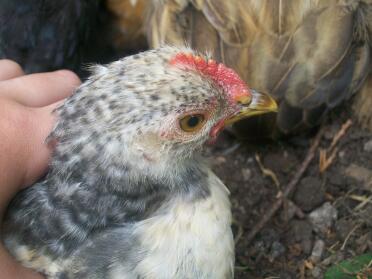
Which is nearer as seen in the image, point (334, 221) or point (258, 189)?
point (334, 221)

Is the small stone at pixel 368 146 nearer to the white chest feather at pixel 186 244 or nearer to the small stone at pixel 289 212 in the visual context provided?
the small stone at pixel 289 212

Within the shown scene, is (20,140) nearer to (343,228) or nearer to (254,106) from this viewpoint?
(254,106)

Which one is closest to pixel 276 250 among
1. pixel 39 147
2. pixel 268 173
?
pixel 268 173

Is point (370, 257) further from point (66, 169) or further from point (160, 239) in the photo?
point (66, 169)

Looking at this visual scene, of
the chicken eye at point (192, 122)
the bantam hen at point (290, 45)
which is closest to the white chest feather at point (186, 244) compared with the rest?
the chicken eye at point (192, 122)

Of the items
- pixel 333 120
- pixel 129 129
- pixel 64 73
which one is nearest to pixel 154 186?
pixel 129 129

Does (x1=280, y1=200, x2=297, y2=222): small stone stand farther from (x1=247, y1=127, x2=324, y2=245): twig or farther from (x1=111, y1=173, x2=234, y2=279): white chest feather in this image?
(x1=111, y1=173, x2=234, y2=279): white chest feather

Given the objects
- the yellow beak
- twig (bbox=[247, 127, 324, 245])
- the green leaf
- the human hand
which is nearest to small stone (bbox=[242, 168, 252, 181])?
twig (bbox=[247, 127, 324, 245])
